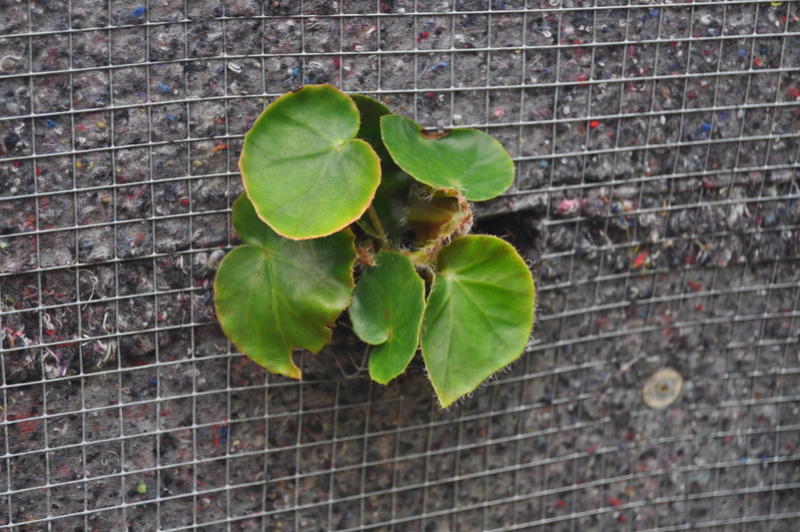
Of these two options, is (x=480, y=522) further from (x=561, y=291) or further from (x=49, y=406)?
(x=49, y=406)

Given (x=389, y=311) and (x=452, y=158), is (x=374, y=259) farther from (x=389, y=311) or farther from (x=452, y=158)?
(x=452, y=158)

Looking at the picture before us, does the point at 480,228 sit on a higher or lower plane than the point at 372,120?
lower

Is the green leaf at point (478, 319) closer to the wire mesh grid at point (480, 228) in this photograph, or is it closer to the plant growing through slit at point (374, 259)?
the plant growing through slit at point (374, 259)

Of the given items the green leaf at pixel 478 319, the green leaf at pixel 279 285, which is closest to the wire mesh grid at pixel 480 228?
the green leaf at pixel 279 285

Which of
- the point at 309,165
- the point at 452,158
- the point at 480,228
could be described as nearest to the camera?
the point at 309,165

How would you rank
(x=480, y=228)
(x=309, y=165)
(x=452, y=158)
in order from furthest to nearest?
(x=480, y=228) → (x=452, y=158) → (x=309, y=165)

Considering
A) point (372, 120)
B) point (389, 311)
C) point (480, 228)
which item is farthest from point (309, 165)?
point (480, 228)

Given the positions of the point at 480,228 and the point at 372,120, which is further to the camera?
the point at 480,228

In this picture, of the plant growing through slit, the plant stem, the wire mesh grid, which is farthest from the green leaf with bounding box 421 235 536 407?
the wire mesh grid
